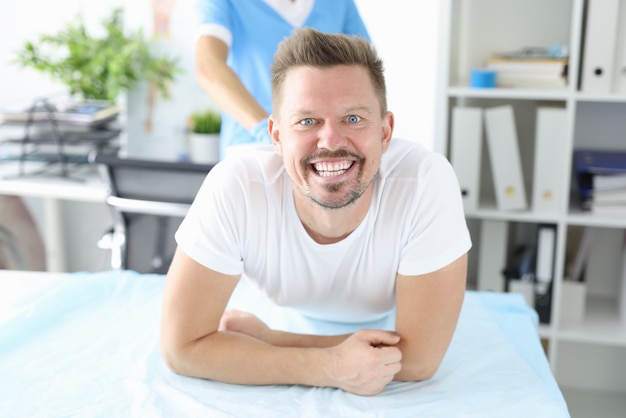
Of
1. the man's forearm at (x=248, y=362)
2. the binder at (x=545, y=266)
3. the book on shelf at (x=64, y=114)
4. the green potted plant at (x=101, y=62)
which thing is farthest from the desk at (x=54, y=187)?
the binder at (x=545, y=266)

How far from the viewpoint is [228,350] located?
1360mm

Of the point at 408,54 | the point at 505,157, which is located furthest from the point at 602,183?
the point at 408,54

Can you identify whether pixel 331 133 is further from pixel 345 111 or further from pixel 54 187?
pixel 54 187

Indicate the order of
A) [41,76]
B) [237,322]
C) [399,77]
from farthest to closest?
[41,76] < [399,77] < [237,322]

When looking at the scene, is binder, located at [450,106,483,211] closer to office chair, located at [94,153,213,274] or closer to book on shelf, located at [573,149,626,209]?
book on shelf, located at [573,149,626,209]

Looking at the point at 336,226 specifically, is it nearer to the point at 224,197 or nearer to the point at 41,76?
the point at 224,197

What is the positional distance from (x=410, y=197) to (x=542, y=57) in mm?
1174

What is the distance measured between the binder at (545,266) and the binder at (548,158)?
2.8 inches

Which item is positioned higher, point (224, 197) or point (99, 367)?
point (224, 197)

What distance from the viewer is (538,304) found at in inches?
94.5

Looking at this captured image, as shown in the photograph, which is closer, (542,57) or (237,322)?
(237,322)

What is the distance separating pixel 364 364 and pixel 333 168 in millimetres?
335

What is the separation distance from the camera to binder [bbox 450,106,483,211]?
235cm

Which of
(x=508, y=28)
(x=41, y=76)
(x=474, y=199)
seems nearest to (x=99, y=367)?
(x=474, y=199)
